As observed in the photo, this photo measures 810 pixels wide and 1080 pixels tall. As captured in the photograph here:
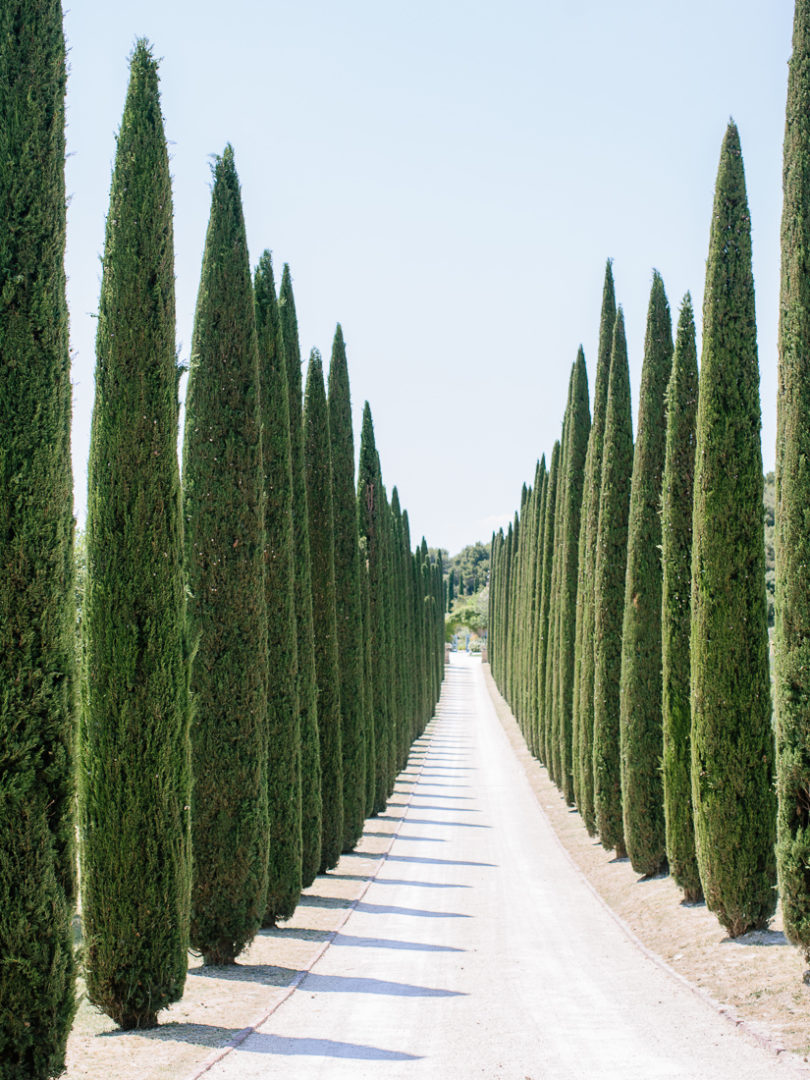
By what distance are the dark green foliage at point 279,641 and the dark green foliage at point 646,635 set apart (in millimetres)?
5952

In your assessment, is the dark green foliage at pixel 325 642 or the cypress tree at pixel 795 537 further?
the dark green foliage at pixel 325 642

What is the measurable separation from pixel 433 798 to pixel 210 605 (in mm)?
20580

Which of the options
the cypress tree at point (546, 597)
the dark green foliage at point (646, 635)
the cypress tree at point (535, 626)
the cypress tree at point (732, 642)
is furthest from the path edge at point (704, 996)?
the cypress tree at point (535, 626)

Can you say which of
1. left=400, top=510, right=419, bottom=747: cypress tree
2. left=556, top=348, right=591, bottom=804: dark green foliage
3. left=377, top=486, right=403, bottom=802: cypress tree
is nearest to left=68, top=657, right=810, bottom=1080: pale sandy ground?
left=556, top=348, right=591, bottom=804: dark green foliage

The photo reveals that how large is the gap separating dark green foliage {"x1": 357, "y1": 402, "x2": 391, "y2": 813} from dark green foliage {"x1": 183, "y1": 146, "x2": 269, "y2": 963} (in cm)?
1400

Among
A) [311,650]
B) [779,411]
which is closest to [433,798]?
[311,650]

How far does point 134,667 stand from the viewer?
30.4 ft

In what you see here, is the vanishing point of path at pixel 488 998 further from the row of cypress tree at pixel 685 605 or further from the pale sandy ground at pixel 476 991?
the row of cypress tree at pixel 685 605

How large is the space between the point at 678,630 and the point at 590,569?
345 inches

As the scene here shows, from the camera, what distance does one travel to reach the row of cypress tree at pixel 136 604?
746 cm

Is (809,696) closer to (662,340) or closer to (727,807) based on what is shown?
(727,807)

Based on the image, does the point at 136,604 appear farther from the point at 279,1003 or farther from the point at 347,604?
the point at 347,604

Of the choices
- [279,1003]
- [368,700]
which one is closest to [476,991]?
[279,1003]

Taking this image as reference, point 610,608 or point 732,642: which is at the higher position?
point 610,608
